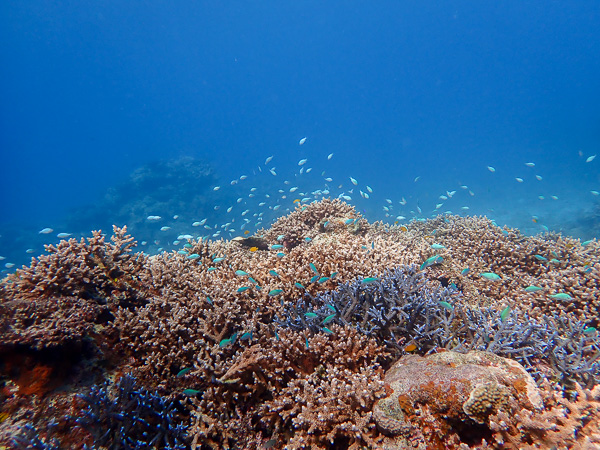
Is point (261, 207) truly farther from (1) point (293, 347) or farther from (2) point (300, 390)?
(2) point (300, 390)

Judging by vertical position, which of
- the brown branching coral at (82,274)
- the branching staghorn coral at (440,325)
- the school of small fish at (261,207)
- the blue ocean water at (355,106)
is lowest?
the branching staghorn coral at (440,325)

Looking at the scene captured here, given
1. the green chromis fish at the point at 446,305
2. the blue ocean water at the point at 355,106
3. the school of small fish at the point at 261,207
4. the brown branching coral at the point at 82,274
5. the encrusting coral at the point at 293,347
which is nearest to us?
the encrusting coral at the point at 293,347

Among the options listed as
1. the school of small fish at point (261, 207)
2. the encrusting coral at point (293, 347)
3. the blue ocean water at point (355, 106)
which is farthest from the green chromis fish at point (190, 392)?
the blue ocean water at point (355, 106)

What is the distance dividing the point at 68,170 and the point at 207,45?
11577cm

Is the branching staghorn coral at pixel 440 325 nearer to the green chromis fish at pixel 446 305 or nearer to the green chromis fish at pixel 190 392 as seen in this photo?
the green chromis fish at pixel 446 305

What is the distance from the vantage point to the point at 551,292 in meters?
4.89

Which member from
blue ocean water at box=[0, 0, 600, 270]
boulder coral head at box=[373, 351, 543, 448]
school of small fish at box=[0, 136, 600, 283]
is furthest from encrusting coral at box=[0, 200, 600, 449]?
blue ocean water at box=[0, 0, 600, 270]

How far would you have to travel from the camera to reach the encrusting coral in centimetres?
240

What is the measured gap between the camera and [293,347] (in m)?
3.37

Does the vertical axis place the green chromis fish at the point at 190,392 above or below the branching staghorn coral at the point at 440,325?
below

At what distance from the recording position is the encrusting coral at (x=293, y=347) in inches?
94.5

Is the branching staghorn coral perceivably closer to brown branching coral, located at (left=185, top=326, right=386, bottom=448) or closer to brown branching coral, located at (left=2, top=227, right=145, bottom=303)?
brown branching coral, located at (left=185, top=326, right=386, bottom=448)

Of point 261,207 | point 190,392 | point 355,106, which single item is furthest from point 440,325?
point 355,106

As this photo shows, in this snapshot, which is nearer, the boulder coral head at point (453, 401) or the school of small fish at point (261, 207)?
the boulder coral head at point (453, 401)
